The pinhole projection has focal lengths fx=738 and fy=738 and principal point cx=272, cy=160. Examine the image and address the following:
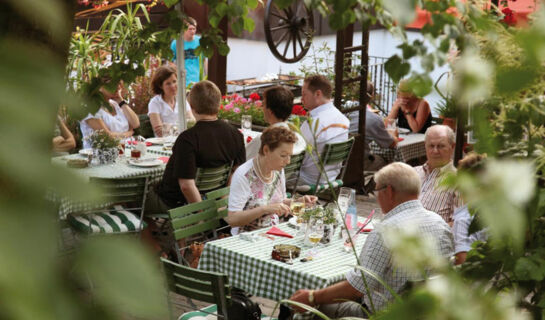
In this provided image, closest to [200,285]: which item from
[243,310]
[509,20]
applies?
[243,310]

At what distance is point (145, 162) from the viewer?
17.4 ft

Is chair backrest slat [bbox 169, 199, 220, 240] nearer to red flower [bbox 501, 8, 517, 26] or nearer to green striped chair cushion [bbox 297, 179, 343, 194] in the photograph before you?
green striped chair cushion [bbox 297, 179, 343, 194]

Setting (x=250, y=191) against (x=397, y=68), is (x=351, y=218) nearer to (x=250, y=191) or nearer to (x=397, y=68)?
(x=250, y=191)

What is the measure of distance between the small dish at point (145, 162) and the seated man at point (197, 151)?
9.1 inches

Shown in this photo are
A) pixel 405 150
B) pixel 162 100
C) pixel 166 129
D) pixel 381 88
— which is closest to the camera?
pixel 166 129

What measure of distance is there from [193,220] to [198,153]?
76 centimetres

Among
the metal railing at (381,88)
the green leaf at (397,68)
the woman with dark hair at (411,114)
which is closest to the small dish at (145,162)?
the woman with dark hair at (411,114)

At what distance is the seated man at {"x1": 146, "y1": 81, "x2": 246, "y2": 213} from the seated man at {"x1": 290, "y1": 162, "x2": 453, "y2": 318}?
5.56 ft

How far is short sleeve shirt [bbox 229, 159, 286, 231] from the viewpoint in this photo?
4199mm

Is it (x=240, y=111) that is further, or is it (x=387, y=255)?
(x=240, y=111)

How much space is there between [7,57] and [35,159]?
0.03m

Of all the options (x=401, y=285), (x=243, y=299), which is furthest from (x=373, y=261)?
(x=243, y=299)

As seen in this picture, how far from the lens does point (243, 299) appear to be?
3.57 meters

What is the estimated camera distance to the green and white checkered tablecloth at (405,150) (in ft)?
22.1
